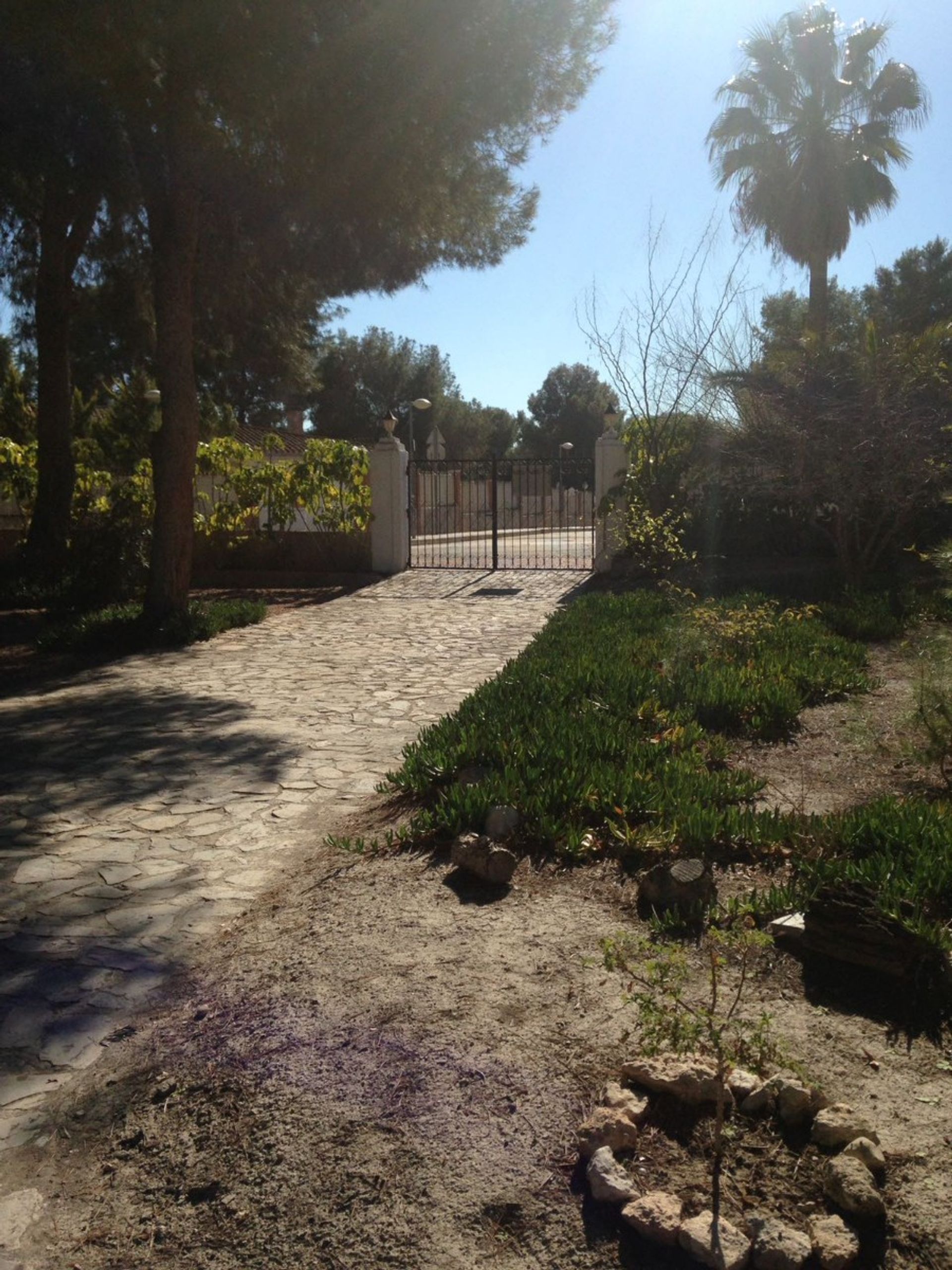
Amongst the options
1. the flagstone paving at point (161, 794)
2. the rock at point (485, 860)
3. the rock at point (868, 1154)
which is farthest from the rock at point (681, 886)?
the flagstone paving at point (161, 794)

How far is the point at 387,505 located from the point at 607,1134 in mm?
16665

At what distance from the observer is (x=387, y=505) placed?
1864 centimetres

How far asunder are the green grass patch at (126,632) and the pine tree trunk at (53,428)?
128 inches

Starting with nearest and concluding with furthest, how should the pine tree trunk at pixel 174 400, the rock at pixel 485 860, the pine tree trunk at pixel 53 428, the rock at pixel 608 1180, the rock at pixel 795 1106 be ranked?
1. the rock at pixel 608 1180
2. the rock at pixel 795 1106
3. the rock at pixel 485 860
4. the pine tree trunk at pixel 174 400
5. the pine tree trunk at pixel 53 428

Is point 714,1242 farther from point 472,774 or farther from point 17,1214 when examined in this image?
point 472,774

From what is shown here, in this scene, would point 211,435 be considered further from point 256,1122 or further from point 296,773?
point 256,1122

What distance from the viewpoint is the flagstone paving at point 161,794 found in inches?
144

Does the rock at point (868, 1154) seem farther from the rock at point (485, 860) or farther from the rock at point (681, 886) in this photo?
the rock at point (485, 860)

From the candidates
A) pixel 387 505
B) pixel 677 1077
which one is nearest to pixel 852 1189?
pixel 677 1077

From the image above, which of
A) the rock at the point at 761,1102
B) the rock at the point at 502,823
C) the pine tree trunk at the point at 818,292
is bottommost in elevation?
the rock at the point at 761,1102

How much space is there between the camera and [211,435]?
23422 millimetres

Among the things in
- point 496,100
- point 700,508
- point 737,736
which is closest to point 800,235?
point 700,508

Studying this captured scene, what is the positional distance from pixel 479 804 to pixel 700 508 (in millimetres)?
12545

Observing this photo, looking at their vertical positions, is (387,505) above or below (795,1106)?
above
